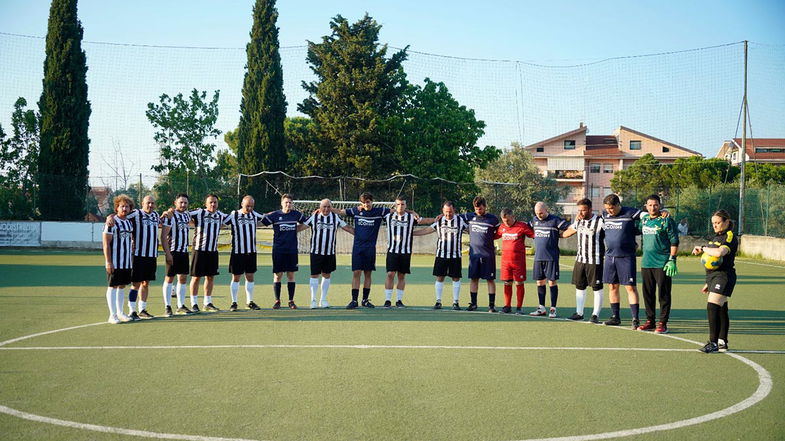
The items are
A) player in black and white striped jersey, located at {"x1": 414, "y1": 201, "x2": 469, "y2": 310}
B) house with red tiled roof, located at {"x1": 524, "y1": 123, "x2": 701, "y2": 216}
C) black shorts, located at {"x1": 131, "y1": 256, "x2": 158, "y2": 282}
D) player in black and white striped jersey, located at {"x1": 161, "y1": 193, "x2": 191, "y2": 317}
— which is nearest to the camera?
black shorts, located at {"x1": 131, "y1": 256, "x2": 158, "y2": 282}

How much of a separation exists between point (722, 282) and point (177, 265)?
8387 mm

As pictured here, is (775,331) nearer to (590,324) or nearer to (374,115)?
(590,324)

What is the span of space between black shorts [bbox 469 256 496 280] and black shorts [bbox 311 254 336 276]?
265cm

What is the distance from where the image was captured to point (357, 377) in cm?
648

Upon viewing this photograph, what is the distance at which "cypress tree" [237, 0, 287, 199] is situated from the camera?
38125 mm

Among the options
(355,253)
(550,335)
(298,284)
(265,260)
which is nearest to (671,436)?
(550,335)

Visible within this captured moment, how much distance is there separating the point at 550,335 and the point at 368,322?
2810 mm

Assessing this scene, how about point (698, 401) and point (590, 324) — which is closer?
point (698, 401)

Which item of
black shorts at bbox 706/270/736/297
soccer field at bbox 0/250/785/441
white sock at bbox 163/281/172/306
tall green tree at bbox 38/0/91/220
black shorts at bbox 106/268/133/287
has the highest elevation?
tall green tree at bbox 38/0/91/220

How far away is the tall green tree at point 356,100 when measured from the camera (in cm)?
3891

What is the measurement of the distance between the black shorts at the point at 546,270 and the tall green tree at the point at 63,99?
2793 cm

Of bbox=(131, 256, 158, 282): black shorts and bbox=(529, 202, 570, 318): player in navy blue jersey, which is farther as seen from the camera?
bbox=(529, 202, 570, 318): player in navy blue jersey

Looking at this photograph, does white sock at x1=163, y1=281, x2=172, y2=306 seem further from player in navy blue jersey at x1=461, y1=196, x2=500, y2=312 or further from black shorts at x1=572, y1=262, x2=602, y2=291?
black shorts at x1=572, y1=262, x2=602, y2=291

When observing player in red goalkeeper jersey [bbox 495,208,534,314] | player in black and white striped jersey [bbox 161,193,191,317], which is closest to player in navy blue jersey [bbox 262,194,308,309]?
player in black and white striped jersey [bbox 161,193,191,317]
